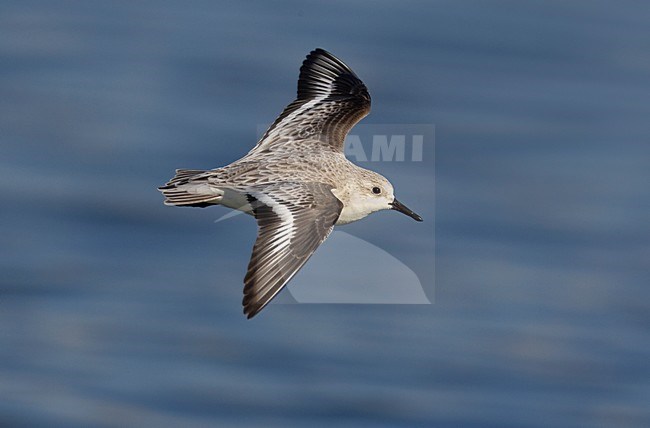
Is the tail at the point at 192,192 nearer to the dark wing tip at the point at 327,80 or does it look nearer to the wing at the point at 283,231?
the wing at the point at 283,231

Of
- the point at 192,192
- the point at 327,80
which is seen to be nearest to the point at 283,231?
the point at 192,192

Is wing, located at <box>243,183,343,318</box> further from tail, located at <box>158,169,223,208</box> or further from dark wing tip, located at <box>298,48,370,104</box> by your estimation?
dark wing tip, located at <box>298,48,370,104</box>

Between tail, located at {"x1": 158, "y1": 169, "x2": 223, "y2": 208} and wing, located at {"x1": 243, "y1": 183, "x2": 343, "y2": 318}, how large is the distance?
0.85 ft

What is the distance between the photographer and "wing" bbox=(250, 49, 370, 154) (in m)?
10.5

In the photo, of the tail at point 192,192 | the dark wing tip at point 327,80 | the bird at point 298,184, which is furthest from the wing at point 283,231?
the dark wing tip at point 327,80

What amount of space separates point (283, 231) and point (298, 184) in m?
0.66

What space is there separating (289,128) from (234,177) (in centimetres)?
134

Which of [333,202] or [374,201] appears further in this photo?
[374,201]

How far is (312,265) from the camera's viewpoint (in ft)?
52.5

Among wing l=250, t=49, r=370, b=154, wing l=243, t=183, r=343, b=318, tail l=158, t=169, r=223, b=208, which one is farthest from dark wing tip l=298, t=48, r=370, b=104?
tail l=158, t=169, r=223, b=208

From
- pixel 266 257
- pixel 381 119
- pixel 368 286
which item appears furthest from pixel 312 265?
pixel 266 257

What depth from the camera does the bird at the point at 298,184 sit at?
28.1 feet

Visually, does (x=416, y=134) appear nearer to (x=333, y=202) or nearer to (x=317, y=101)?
(x=317, y=101)

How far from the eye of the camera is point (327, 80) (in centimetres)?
1142
